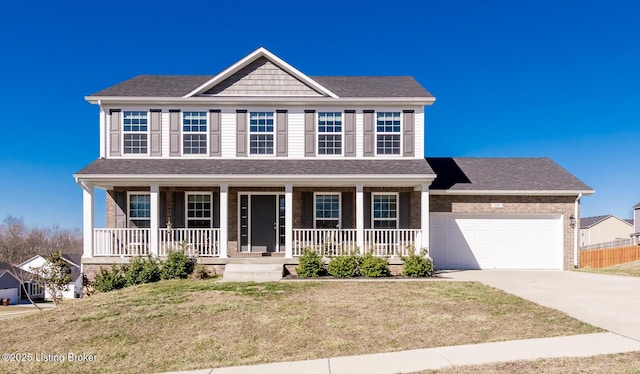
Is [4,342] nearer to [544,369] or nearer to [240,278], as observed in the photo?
[240,278]

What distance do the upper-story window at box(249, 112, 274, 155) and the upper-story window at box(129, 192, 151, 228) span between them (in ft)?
14.0

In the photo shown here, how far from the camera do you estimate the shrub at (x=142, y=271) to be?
517 inches

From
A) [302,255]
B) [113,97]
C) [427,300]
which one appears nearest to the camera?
[427,300]

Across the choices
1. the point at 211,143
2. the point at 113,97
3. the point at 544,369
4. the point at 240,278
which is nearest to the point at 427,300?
the point at 544,369

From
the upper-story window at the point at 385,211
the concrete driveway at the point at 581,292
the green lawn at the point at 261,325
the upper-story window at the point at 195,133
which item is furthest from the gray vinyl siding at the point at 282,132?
the concrete driveway at the point at 581,292

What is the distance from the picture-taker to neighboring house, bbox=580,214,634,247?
2189 inches

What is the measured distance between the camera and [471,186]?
1591 centimetres

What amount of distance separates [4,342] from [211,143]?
8.73m

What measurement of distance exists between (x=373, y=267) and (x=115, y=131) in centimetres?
1016

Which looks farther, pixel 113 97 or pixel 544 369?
pixel 113 97

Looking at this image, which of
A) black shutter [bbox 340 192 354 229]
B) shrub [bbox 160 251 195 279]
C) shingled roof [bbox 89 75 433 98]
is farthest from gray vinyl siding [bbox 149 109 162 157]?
black shutter [bbox 340 192 354 229]

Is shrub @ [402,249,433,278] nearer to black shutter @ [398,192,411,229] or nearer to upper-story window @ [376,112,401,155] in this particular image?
black shutter @ [398,192,411,229]

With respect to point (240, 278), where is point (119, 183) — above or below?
above

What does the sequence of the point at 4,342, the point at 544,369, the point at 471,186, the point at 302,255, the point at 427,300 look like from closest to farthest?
the point at 544,369 → the point at 4,342 → the point at 427,300 → the point at 302,255 → the point at 471,186
